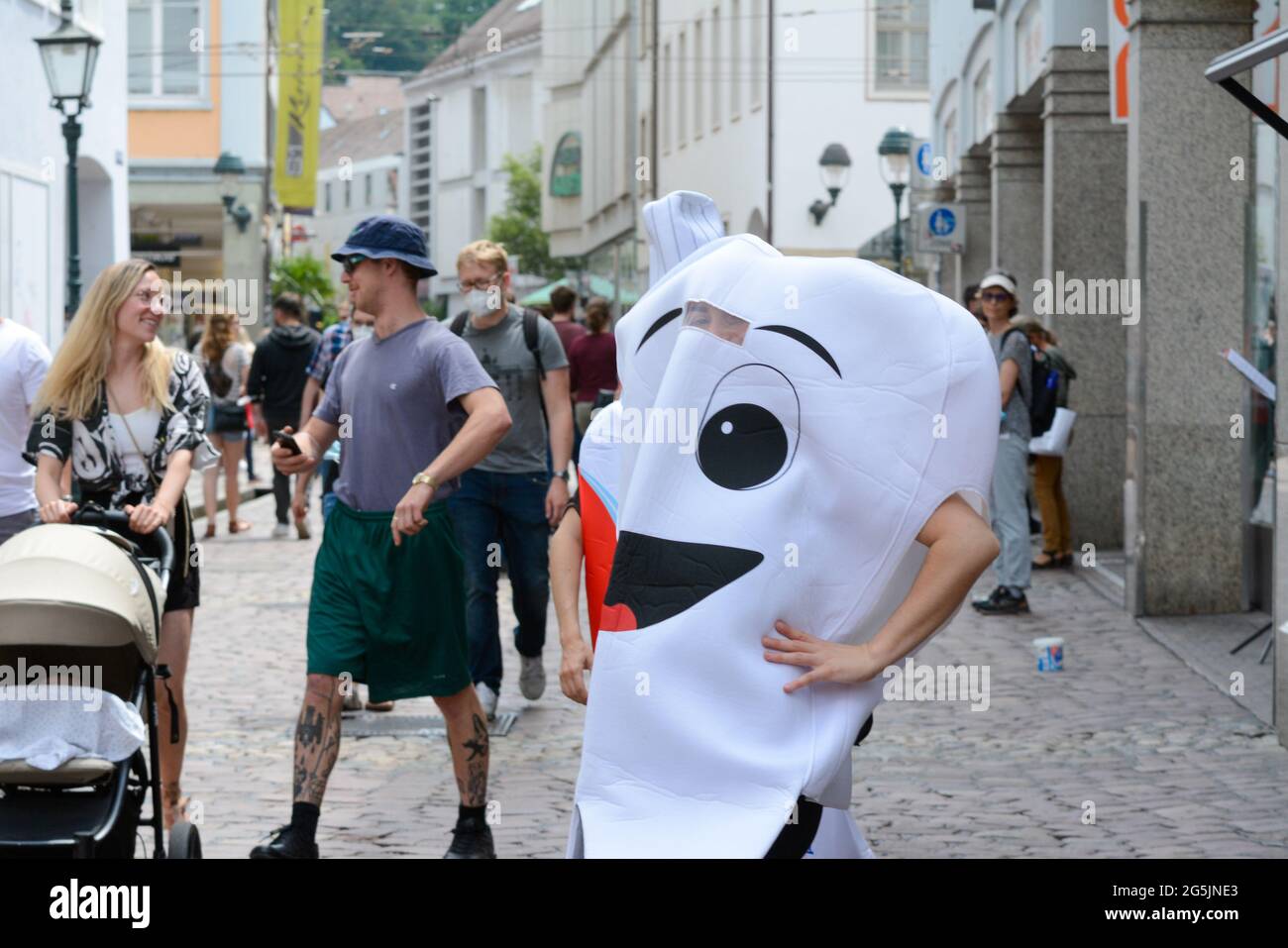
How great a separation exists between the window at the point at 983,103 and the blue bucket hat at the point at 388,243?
14414mm

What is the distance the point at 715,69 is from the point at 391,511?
124 feet

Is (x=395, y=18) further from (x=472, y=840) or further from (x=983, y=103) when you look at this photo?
(x=472, y=840)

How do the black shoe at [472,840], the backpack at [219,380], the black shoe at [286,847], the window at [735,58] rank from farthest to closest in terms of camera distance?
1. the window at [735,58]
2. the backpack at [219,380]
3. the black shoe at [472,840]
4. the black shoe at [286,847]

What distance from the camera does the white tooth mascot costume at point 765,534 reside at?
3.40m

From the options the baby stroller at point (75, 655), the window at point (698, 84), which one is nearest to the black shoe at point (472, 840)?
the baby stroller at point (75, 655)

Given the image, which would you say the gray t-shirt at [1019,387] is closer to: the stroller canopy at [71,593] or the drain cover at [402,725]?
the drain cover at [402,725]

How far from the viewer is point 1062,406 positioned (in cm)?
1405

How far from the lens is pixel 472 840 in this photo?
6.32m

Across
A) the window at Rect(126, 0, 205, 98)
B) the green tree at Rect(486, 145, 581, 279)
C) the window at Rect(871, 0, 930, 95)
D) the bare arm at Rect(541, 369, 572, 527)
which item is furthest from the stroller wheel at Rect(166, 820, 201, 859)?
the green tree at Rect(486, 145, 581, 279)

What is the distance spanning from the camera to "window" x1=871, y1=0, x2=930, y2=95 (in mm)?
37844

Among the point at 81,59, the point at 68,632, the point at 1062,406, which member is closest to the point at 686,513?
the point at 68,632
